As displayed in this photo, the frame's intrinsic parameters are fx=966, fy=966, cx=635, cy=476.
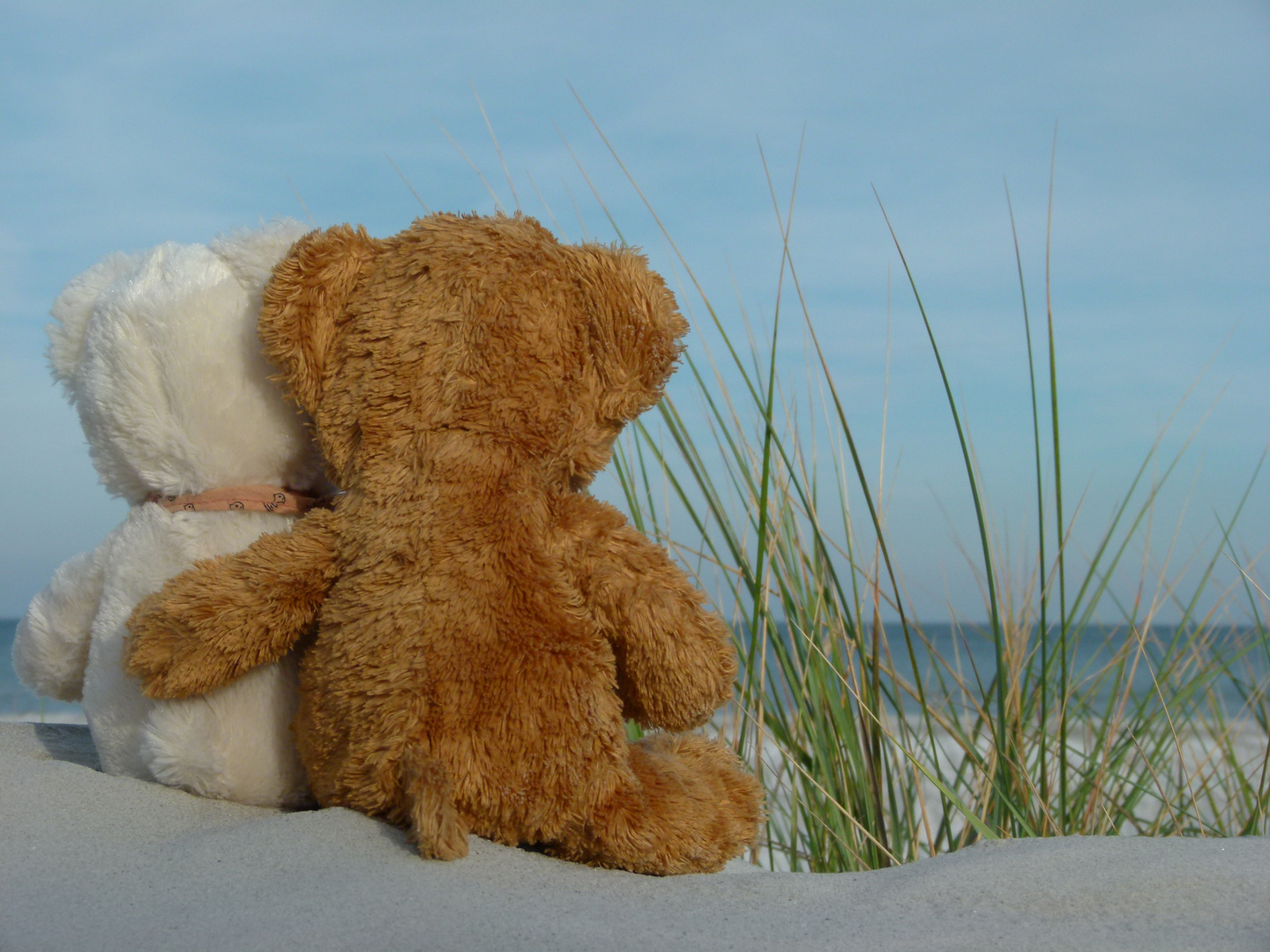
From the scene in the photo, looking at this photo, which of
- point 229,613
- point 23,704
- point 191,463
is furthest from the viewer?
point 23,704

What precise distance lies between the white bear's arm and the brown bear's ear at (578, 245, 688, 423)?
677mm

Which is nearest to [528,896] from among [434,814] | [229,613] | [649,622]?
[434,814]

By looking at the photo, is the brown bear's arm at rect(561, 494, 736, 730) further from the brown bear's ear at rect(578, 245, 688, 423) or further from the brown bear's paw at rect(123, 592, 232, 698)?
the brown bear's paw at rect(123, 592, 232, 698)

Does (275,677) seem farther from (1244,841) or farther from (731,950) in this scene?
(1244,841)

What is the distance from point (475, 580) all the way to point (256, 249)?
0.49m

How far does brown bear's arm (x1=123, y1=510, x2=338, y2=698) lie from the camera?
1.01m

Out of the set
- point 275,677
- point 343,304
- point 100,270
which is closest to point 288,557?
point 275,677

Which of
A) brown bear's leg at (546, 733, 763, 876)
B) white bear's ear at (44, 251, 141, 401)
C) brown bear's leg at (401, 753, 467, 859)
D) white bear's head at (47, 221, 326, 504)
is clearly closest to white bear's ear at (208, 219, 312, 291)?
white bear's head at (47, 221, 326, 504)

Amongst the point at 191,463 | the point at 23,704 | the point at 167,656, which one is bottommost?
the point at 23,704

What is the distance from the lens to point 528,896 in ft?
2.94

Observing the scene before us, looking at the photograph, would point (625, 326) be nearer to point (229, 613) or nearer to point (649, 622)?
point (649, 622)

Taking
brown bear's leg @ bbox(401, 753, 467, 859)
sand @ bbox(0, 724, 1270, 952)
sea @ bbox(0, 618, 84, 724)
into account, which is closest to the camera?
sand @ bbox(0, 724, 1270, 952)

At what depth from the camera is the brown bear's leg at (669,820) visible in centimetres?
99

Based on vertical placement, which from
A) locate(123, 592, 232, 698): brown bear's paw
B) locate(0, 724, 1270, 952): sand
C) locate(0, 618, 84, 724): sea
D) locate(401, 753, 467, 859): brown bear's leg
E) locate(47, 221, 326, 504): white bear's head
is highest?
locate(47, 221, 326, 504): white bear's head
